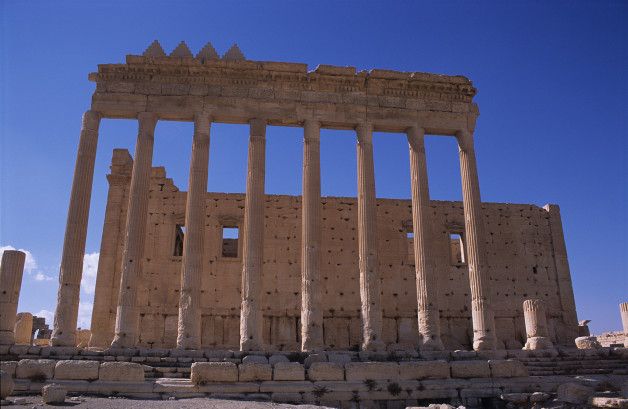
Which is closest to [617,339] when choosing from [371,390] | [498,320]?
[498,320]

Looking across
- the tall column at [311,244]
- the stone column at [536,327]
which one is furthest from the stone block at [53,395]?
the stone column at [536,327]

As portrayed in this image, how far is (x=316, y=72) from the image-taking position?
19.9 meters

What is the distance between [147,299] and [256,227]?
7271 mm

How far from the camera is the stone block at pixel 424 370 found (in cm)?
1440

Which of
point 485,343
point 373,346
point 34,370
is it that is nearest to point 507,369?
point 485,343

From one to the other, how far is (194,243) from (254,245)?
6.57 ft

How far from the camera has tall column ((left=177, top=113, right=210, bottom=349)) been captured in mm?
17125

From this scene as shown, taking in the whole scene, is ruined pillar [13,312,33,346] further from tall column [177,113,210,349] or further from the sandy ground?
the sandy ground

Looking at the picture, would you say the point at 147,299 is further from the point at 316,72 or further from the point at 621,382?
the point at 621,382

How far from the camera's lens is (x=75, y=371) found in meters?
13.2

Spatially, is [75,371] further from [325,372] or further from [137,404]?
[325,372]

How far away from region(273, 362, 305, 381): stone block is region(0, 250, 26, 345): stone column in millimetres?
8699

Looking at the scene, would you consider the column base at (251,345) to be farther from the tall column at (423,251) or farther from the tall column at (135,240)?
the tall column at (423,251)

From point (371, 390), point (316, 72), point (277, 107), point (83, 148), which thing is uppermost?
point (316, 72)
